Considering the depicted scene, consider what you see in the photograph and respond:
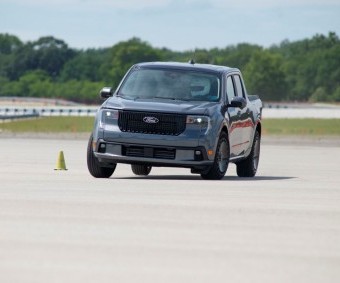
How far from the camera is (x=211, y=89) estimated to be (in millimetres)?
23188

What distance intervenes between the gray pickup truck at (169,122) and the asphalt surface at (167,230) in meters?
0.60

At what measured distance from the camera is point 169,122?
22031 mm

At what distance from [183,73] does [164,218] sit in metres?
8.97

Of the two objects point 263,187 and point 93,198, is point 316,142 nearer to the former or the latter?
point 263,187

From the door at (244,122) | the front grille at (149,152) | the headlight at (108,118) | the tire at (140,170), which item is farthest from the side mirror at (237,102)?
the tire at (140,170)

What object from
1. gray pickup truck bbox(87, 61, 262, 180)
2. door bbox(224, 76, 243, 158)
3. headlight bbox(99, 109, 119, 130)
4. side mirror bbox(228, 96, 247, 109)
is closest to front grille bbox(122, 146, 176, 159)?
gray pickup truck bbox(87, 61, 262, 180)

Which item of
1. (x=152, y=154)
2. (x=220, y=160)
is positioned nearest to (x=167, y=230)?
(x=152, y=154)

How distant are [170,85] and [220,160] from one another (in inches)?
58.0

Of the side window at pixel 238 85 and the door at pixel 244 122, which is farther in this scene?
the side window at pixel 238 85

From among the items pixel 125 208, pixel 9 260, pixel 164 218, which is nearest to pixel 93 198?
pixel 125 208

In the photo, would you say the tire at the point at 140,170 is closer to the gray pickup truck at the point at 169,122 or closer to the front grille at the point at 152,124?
the gray pickup truck at the point at 169,122

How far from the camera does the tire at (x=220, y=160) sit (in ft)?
72.9

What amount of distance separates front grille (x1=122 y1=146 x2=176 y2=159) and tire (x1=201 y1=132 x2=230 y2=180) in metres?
0.71

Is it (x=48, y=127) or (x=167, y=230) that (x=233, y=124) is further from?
(x=48, y=127)
